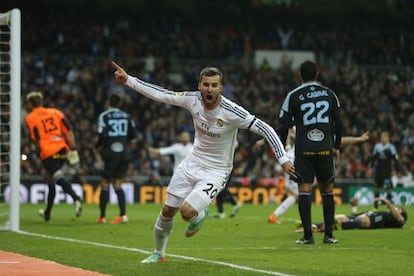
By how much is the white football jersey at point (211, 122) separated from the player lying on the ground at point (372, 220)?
4918 mm

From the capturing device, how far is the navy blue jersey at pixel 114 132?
17516 millimetres

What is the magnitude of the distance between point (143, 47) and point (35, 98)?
2224 cm

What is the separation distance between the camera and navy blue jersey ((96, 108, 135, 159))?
17516 millimetres

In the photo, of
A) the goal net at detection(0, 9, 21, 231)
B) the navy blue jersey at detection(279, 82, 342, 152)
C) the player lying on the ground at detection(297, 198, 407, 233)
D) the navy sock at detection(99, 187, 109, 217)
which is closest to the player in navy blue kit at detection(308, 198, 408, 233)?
the player lying on the ground at detection(297, 198, 407, 233)

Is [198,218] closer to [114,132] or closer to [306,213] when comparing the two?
[306,213]

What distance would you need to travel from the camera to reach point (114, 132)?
57.8 feet

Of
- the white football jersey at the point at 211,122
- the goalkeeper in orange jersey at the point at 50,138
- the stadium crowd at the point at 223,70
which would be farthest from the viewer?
the stadium crowd at the point at 223,70

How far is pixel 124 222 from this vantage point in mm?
17578

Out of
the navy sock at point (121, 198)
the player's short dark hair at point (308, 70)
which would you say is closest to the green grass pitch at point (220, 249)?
the navy sock at point (121, 198)

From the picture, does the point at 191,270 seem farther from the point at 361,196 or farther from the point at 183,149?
the point at 361,196

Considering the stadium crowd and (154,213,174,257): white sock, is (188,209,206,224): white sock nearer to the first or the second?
(154,213,174,257): white sock

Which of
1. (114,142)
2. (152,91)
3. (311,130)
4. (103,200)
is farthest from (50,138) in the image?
(152,91)

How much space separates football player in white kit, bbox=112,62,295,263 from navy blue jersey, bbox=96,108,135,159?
7502 millimetres

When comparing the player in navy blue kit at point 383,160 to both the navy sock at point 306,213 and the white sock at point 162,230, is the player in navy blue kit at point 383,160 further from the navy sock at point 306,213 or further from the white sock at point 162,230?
the white sock at point 162,230
